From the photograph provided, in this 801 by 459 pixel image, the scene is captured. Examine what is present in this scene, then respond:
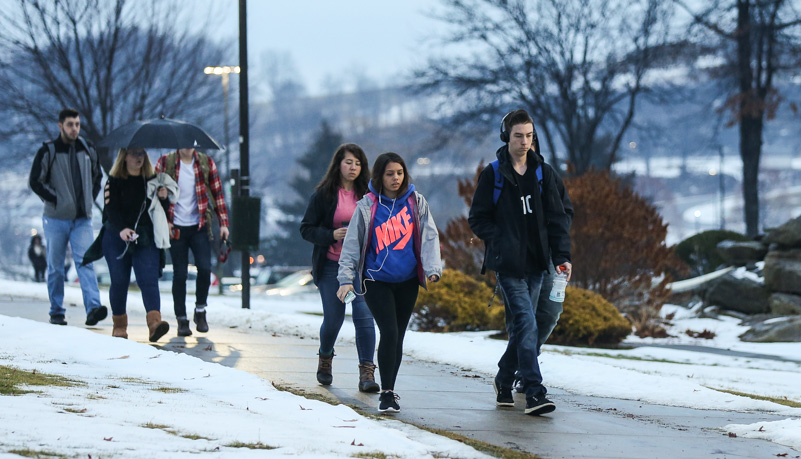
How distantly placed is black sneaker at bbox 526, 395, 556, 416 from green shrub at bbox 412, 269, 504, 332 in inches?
279

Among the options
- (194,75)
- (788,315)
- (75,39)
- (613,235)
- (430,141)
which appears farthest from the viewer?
(430,141)

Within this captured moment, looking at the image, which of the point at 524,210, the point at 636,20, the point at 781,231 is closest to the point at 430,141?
the point at 636,20

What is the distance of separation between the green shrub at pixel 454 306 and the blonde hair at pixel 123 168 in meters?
5.32

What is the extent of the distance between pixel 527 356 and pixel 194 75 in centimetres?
2386

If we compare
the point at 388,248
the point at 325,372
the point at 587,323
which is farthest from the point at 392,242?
the point at 587,323

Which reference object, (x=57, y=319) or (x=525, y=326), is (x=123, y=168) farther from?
(x=525, y=326)

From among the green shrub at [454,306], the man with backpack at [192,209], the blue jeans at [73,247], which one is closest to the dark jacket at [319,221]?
the man with backpack at [192,209]

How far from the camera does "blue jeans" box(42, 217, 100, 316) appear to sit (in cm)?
1068

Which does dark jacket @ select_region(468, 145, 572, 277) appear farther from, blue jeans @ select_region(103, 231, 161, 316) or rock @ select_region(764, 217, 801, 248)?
rock @ select_region(764, 217, 801, 248)

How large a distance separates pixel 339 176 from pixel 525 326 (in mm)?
1760

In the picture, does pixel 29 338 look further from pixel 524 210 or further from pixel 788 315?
pixel 788 315

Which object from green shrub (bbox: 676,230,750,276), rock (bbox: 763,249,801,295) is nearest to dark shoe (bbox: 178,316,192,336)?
rock (bbox: 763,249,801,295)

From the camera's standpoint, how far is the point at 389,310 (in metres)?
7.00

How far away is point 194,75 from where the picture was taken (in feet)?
96.5
